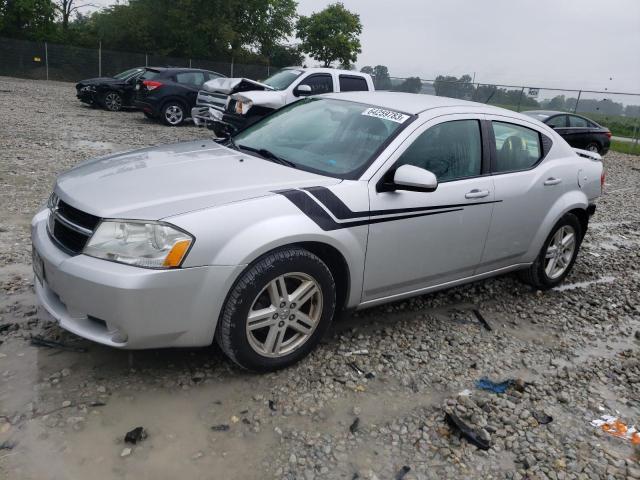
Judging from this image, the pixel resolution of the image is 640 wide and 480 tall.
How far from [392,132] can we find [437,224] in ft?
2.22

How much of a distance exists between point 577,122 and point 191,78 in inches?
419

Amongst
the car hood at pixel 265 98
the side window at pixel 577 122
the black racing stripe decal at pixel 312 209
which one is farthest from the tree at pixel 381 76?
the black racing stripe decal at pixel 312 209

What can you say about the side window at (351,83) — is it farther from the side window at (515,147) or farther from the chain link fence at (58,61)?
the chain link fence at (58,61)

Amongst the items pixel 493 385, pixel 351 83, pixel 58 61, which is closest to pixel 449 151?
pixel 493 385

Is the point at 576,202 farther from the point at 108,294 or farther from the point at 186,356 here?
the point at 108,294

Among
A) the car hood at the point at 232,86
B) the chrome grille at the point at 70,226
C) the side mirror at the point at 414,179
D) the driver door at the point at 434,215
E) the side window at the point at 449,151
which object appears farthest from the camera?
the car hood at the point at 232,86

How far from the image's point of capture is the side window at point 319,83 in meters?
11.6


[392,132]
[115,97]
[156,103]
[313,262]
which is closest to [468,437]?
[313,262]

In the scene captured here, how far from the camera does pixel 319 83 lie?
11.7 meters

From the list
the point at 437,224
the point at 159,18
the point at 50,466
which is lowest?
the point at 50,466

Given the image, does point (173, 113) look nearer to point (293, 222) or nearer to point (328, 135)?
point (328, 135)

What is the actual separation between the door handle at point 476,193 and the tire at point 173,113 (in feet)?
39.0

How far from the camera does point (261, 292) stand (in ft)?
9.91

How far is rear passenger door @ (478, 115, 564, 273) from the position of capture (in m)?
4.16
